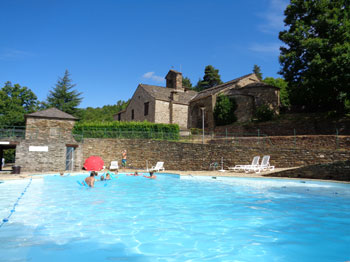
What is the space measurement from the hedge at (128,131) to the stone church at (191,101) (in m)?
5.83

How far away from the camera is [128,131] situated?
87.0 ft

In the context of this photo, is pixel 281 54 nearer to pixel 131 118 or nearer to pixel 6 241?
pixel 131 118

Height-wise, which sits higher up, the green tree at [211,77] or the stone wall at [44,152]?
the green tree at [211,77]

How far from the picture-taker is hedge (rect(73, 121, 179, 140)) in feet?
83.2

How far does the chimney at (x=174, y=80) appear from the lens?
40406mm

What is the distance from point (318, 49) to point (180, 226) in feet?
69.2

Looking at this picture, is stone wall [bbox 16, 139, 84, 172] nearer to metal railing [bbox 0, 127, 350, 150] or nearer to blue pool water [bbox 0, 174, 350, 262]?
metal railing [bbox 0, 127, 350, 150]

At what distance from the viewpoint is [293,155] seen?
1703 centimetres

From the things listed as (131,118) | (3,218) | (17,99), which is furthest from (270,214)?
(17,99)

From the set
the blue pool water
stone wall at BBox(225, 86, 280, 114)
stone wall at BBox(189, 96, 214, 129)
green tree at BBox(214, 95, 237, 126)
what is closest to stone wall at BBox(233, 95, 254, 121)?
stone wall at BBox(225, 86, 280, 114)

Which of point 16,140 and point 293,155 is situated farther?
point 16,140

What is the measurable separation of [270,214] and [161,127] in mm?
19384

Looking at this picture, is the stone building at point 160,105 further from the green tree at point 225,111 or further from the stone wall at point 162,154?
the stone wall at point 162,154

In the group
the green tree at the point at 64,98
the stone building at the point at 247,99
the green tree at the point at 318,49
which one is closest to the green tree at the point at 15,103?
the green tree at the point at 64,98
